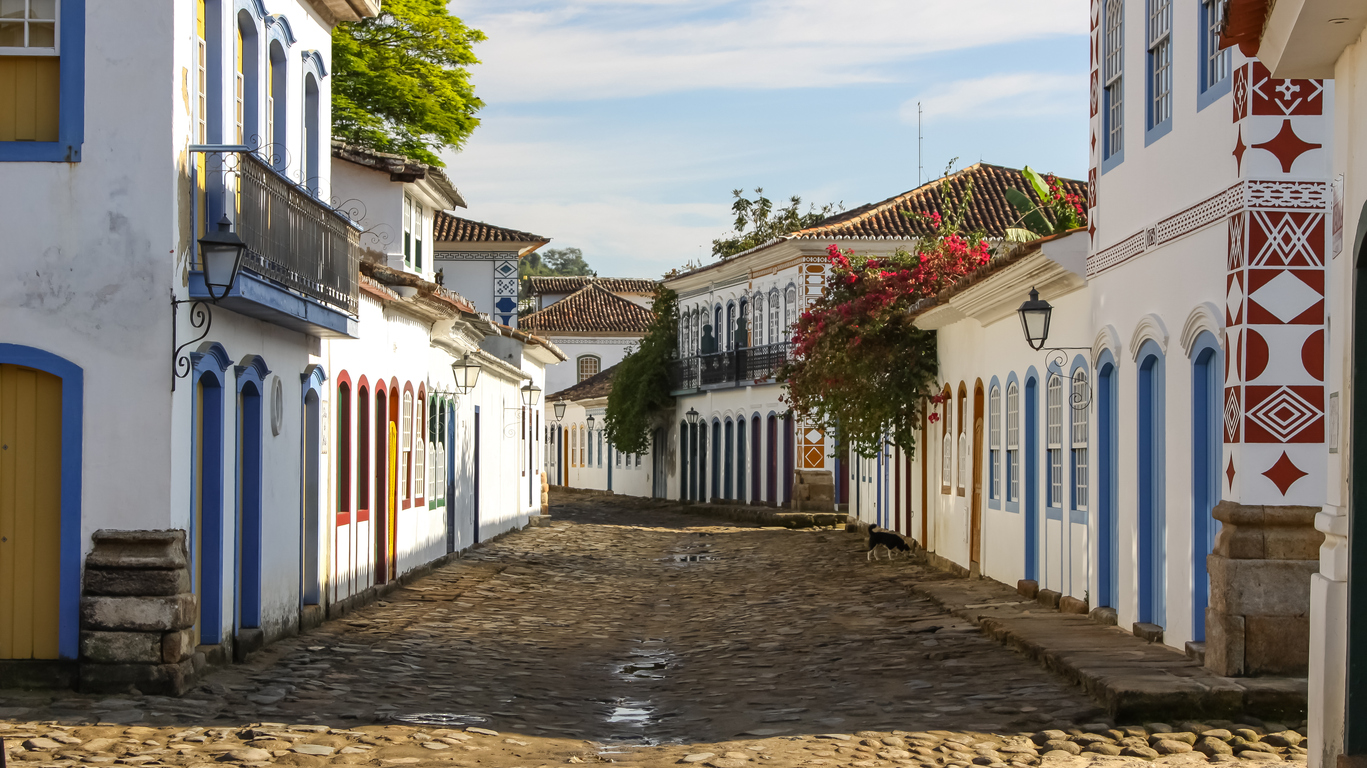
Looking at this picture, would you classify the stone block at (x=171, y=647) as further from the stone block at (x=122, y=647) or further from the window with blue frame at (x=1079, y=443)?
the window with blue frame at (x=1079, y=443)

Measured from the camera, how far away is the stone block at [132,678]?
32.3ft

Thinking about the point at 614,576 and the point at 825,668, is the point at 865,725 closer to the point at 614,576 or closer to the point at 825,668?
the point at 825,668

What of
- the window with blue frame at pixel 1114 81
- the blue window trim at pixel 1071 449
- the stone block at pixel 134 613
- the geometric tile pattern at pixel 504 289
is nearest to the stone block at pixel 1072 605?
the blue window trim at pixel 1071 449

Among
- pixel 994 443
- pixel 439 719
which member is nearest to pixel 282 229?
pixel 439 719

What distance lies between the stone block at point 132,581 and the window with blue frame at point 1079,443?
834 cm

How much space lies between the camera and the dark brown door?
1898 centimetres

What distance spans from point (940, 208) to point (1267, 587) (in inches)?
1045

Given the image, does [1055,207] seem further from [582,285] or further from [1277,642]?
[582,285]

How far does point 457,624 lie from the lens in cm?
1488

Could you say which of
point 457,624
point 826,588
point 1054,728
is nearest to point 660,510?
point 826,588

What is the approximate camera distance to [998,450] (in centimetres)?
1809

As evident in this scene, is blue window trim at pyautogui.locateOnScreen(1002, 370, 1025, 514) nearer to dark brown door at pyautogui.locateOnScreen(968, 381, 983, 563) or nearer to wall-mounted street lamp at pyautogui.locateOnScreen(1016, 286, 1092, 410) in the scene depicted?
dark brown door at pyautogui.locateOnScreen(968, 381, 983, 563)

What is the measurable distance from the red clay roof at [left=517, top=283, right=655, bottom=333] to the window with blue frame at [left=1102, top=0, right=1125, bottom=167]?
5201 centimetres

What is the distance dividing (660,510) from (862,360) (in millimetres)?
22079
